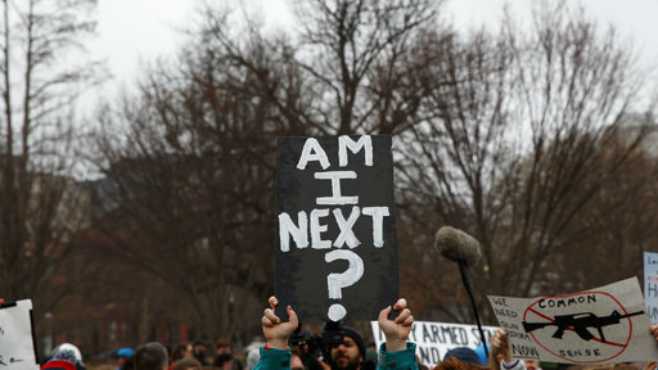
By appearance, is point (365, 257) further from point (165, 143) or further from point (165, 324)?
point (165, 324)

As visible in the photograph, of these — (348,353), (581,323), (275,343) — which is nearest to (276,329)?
(275,343)

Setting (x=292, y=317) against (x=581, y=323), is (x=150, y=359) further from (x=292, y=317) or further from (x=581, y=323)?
(x=292, y=317)

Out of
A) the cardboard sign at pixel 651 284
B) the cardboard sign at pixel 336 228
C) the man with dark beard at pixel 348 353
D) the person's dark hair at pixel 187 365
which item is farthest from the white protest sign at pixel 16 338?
the cardboard sign at pixel 651 284

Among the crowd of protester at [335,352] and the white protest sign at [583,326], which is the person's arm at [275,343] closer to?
the crowd of protester at [335,352]

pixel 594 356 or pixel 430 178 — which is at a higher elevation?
pixel 430 178

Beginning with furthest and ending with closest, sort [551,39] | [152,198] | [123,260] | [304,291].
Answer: [123,260], [152,198], [551,39], [304,291]

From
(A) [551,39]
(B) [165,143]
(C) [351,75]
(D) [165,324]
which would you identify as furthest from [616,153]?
(D) [165,324]

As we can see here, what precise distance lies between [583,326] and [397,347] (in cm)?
245

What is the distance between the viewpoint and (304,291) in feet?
16.9

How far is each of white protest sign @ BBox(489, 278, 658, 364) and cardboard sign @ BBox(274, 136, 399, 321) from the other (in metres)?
1.59

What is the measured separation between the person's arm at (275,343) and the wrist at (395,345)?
414 millimetres

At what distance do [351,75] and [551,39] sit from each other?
6.09 m

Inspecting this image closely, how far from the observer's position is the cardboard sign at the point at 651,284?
7.14 metres

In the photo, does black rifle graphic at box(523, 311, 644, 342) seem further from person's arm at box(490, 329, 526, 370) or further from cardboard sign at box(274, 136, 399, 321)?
cardboard sign at box(274, 136, 399, 321)
